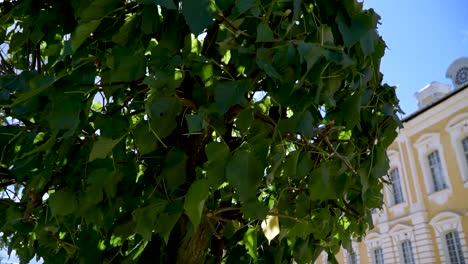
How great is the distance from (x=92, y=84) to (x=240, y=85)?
42 centimetres

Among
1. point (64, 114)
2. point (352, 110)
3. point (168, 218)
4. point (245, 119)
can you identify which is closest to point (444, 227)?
point (352, 110)

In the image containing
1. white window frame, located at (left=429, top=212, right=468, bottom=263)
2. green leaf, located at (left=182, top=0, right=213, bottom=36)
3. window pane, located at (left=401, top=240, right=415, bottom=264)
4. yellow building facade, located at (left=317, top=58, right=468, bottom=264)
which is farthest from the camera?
window pane, located at (left=401, top=240, right=415, bottom=264)

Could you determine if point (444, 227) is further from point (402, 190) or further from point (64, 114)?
point (64, 114)

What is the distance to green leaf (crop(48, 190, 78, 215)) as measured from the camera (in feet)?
4.27

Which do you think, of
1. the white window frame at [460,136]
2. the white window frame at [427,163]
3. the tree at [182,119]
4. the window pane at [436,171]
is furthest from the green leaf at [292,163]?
the window pane at [436,171]

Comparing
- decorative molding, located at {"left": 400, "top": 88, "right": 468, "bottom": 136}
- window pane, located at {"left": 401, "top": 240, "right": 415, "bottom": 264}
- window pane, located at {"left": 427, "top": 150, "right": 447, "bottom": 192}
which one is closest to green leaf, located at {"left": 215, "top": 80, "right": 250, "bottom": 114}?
decorative molding, located at {"left": 400, "top": 88, "right": 468, "bottom": 136}

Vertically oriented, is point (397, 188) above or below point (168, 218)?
above

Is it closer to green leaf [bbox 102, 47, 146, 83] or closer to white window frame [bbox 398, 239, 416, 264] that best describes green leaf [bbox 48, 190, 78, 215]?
green leaf [bbox 102, 47, 146, 83]

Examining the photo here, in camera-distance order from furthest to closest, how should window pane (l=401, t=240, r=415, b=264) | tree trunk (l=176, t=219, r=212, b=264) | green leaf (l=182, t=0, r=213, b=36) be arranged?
window pane (l=401, t=240, r=415, b=264) → tree trunk (l=176, t=219, r=212, b=264) → green leaf (l=182, t=0, r=213, b=36)

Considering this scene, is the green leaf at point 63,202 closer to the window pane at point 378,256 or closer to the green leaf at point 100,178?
the green leaf at point 100,178

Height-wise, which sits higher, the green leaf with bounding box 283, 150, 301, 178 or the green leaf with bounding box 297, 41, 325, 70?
the green leaf with bounding box 297, 41, 325, 70

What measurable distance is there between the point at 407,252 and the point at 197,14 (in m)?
21.9

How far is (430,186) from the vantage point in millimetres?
19516

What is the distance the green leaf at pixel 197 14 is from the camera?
1032mm
